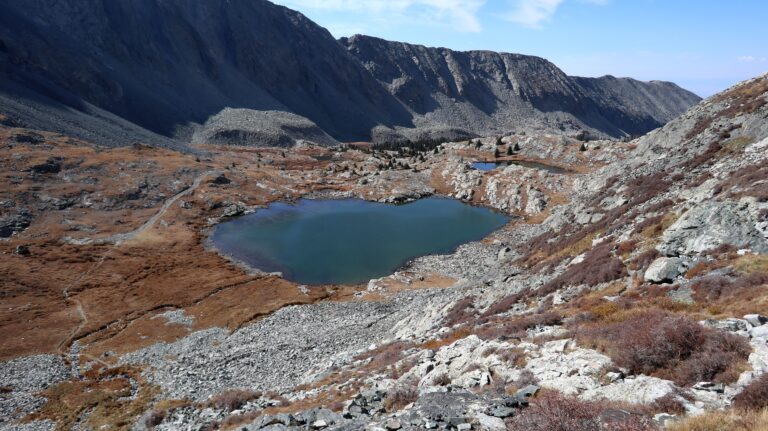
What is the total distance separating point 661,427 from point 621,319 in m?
8.92

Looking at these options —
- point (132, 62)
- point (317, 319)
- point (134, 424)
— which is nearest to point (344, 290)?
point (317, 319)

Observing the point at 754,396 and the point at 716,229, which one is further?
the point at 716,229

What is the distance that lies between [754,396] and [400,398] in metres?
11.0

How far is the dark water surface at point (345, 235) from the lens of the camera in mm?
73250

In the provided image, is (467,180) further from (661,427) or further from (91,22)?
(91,22)

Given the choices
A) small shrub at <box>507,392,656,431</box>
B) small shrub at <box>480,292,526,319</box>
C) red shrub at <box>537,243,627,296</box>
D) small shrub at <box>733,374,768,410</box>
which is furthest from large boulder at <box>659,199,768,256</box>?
small shrub at <box>507,392,656,431</box>

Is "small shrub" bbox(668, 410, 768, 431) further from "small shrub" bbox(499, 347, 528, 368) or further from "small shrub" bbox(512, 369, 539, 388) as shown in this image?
"small shrub" bbox(499, 347, 528, 368)

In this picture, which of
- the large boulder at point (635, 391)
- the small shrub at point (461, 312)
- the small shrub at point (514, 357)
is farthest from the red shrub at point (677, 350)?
the small shrub at point (461, 312)

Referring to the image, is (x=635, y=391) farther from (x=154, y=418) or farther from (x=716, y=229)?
(x=154, y=418)

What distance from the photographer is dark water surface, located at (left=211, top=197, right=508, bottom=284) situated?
73.2m

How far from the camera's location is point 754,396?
31.4 ft

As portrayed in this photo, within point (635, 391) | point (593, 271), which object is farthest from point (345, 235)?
point (635, 391)

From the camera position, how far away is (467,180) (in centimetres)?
12462

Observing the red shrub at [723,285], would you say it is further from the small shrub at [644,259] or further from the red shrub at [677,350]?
the small shrub at [644,259]
